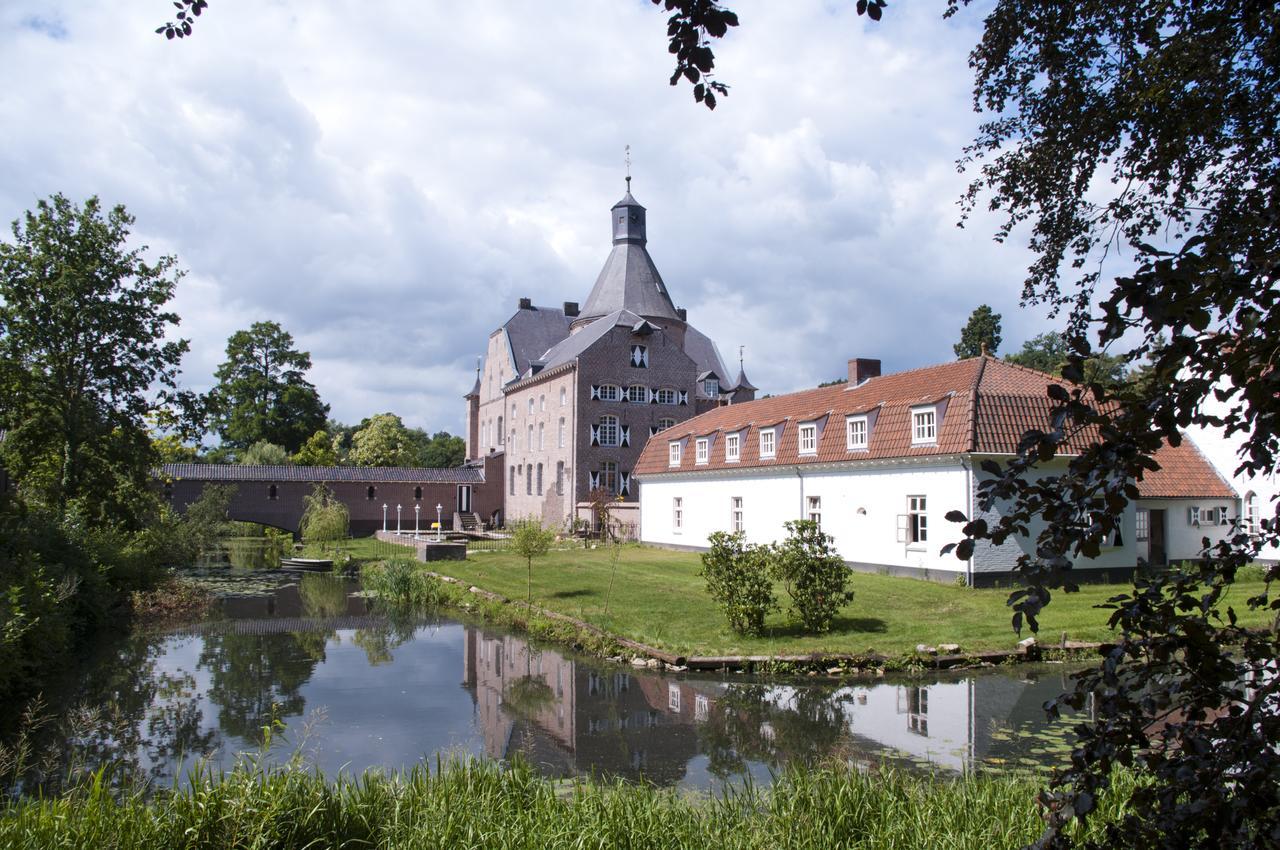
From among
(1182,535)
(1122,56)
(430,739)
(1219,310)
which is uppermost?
(1122,56)

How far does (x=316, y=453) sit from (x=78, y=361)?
36.4m

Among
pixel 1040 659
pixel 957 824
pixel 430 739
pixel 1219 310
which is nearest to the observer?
pixel 1219 310

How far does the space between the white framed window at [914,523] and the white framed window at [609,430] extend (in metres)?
23.7

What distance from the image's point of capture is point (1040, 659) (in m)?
13.4

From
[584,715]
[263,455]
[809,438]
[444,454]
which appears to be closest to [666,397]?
[809,438]

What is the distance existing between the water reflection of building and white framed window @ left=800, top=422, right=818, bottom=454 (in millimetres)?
12367

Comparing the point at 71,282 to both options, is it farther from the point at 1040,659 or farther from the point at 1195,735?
the point at 1195,735

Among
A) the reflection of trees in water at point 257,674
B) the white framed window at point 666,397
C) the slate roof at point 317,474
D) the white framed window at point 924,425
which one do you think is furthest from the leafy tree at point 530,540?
the slate roof at point 317,474

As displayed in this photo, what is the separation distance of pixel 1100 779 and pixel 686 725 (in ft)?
28.1

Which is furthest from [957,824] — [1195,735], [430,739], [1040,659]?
[1040,659]

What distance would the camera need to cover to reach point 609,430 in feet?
145

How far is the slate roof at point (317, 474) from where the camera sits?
44.2 meters

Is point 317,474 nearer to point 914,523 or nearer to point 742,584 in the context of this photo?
point 914,523

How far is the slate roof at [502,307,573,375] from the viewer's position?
175 ft
